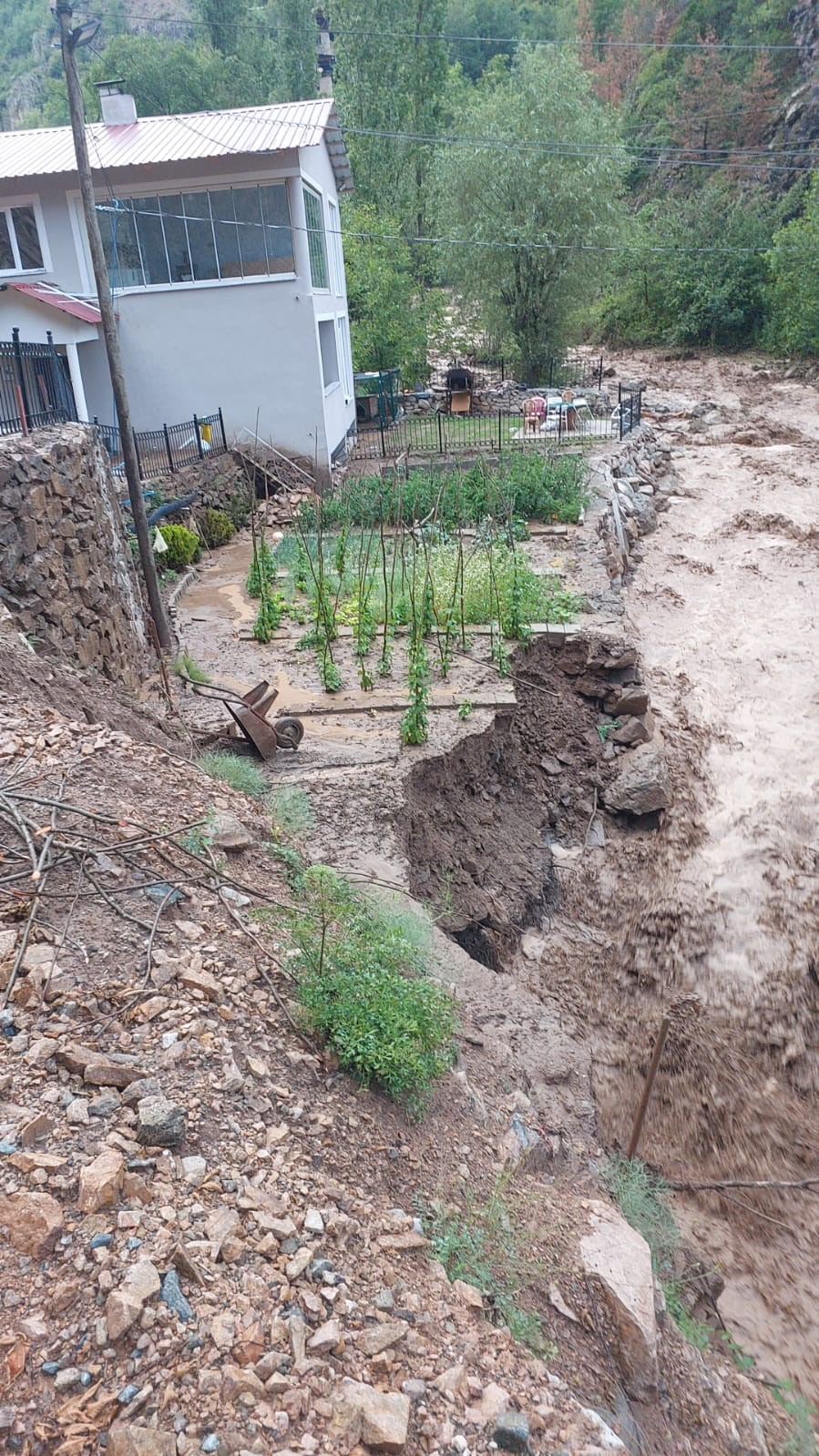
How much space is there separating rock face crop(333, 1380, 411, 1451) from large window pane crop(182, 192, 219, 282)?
2082cm

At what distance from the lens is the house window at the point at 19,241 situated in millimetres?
19641

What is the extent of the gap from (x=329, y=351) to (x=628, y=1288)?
877 inches

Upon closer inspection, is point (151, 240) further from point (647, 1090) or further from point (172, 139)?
point (647, 1090)

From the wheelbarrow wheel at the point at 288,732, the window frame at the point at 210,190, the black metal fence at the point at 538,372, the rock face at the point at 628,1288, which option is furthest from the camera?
the black metal fence at the point at 538,372

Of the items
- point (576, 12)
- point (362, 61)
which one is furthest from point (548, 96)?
point (576, 12)

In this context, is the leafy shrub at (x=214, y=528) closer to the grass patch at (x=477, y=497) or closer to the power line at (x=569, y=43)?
the grass patch at (x=477, y=497)

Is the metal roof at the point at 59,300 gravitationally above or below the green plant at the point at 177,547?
above

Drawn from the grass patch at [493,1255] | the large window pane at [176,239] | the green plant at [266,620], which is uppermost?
the large window pane at [176,239]

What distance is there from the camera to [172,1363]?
2.88 metres

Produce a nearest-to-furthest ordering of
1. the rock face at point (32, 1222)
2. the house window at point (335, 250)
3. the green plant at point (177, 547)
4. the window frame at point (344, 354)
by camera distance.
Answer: the rock face at point (32, 1222), the green plant at point (177, 547), the house window at point (335, 250), the window frame at point (344, 354)

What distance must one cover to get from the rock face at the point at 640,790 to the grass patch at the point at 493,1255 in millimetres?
5779

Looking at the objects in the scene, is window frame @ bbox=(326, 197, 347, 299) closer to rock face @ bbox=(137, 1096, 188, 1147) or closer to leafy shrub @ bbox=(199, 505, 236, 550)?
leafy shrub @ bbox=(199, 505, 236, 550)

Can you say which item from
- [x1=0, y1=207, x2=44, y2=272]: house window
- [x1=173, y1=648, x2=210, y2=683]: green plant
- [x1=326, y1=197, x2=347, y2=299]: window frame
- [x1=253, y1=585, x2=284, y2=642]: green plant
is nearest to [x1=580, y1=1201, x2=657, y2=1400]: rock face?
[x1=173, y1=648, x2=210, y2=683]: green plant

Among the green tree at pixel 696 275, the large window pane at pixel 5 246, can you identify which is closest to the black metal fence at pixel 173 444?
the large window pane at pixel 5 246
